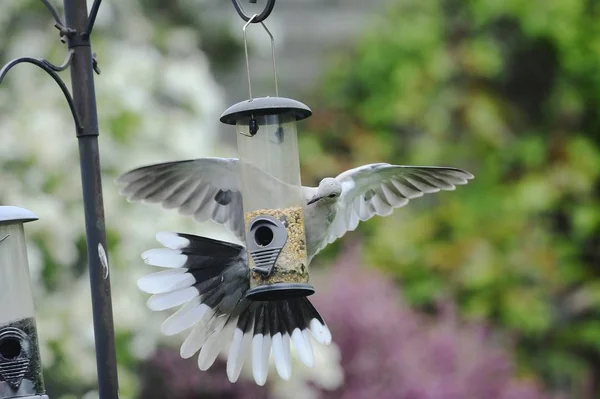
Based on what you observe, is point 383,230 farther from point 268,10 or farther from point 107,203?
point 268,10

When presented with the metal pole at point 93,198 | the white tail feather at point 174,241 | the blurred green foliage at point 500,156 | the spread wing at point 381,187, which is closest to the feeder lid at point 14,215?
the metal pole at point 93,198

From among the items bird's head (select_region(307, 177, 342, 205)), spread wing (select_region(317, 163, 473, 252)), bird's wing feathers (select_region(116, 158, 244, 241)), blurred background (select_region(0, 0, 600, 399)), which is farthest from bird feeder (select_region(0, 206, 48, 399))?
blurred background (select_region(0, 0, 600, 399))

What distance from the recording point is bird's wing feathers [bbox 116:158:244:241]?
368 cm

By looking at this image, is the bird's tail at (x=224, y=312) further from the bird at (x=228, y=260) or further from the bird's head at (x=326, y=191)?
the bird's head at (x=326, y=191)

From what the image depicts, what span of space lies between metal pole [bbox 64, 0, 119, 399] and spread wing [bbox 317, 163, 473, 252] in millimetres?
1153

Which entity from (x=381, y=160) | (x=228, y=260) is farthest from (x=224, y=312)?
(x=381, y=160)

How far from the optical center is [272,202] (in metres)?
3.39

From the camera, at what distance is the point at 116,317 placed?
5.11 metres

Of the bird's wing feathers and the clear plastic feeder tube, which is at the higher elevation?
the bird's wing feathers

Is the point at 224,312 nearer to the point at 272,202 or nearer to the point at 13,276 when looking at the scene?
the point at 272,202

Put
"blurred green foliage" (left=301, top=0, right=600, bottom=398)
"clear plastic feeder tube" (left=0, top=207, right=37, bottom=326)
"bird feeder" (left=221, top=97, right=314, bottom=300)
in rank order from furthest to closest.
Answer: "blurred green foliage" (left=301, top=0, right=600, bottom=398) → "bird feeder" (left=221, top=97, right=314, bottom=300) → "clear plastic feeder tube" (left=0, top=207, right=37, bottom=326)

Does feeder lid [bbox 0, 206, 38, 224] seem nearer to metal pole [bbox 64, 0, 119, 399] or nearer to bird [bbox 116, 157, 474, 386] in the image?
metal pole [bbox 64, 0, 119, 399]

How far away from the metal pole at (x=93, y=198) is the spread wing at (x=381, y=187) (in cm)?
115

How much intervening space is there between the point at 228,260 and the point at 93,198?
959mm
